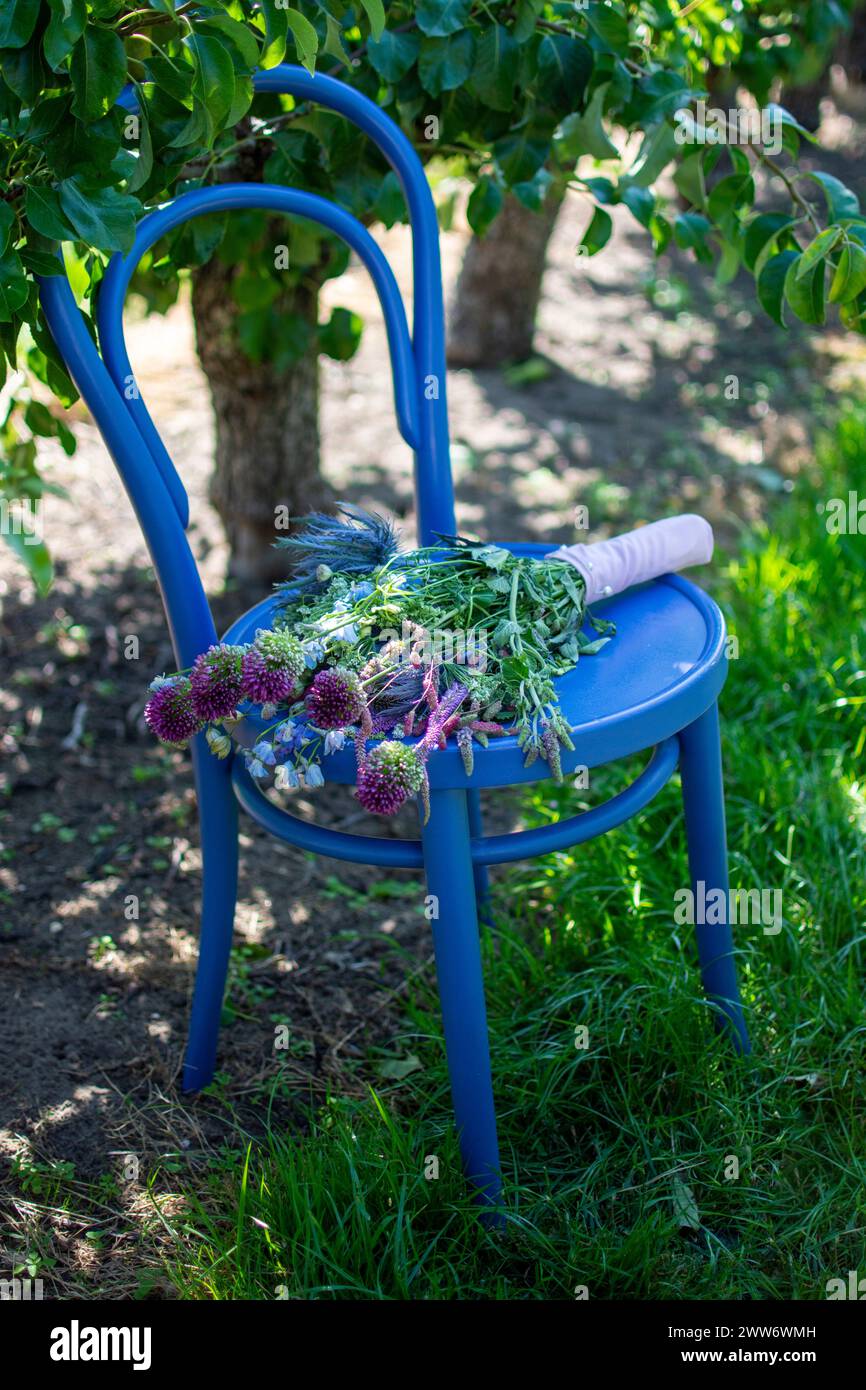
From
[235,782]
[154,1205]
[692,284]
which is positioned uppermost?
[692,284]

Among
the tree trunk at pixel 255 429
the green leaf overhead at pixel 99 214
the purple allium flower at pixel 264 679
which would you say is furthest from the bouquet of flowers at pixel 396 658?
the tree trunk at pixel 255 429

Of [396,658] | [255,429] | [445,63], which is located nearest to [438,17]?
[445,63]

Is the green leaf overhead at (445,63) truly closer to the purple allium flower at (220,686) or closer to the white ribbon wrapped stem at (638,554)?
the white ribbon wrapped stem at (638,554)

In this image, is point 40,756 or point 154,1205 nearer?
point 154,1205

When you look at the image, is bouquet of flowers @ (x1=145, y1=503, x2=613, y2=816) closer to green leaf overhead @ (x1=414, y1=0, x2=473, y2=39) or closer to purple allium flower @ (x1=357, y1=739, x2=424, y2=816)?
purple allium flower @ (x1=357, y1=739, x2=424, y2=816)

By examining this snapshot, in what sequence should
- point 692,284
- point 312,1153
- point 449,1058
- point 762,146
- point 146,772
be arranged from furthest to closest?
point 692,284
point 146,772
point 762,146
point 312,1153
point 449,1058

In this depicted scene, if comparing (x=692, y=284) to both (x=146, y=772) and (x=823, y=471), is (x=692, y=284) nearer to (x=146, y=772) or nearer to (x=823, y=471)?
(x=823, y=471)

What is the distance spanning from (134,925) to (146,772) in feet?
1.49

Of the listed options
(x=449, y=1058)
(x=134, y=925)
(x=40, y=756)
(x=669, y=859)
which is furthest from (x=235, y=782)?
(x=40, y=756)

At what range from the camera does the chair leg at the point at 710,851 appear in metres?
1.67

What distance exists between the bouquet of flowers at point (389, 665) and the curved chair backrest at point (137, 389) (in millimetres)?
160

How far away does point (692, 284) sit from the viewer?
17.6 ft

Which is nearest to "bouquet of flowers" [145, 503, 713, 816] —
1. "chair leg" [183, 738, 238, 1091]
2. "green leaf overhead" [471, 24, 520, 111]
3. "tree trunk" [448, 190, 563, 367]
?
"chair leg" [183, 738, 238, 1091]

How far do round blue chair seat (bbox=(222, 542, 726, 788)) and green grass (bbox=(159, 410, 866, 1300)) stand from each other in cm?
53
